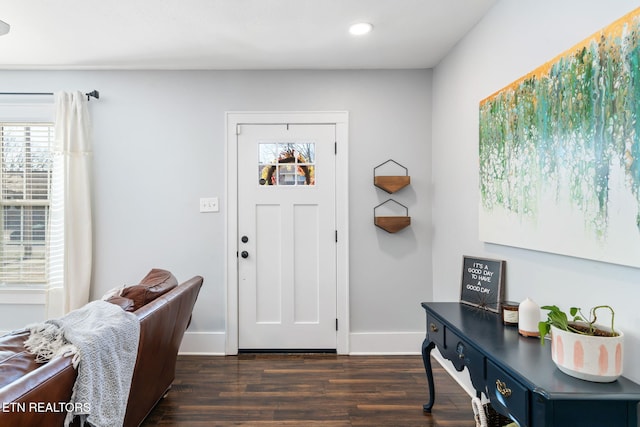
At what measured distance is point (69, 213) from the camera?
2.97 meters

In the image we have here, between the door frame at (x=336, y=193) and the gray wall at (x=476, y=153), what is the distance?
809mm

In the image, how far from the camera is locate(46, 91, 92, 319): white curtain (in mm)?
2965

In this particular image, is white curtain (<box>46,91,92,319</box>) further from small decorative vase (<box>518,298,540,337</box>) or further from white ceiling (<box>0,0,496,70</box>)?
small decorative vase (<box>518,298,540,337</box>)

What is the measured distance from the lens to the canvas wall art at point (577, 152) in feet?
3.94

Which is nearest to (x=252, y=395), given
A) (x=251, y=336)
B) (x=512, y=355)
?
(x=251, y=336)

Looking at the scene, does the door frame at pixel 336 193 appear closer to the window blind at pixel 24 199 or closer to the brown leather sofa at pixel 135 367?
the brown leather sofa at pixel 135 367

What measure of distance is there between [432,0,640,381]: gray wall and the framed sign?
0.05m

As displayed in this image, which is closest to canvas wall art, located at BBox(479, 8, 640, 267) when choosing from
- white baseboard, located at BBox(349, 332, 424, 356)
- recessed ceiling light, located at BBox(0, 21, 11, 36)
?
white baseboard, located at BBox(349, 332, 424, 356)

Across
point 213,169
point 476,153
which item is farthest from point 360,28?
point 213,169

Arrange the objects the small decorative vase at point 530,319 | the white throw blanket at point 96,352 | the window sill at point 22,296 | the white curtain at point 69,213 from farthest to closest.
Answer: the window sill at point 22,296, the white curtain at point 69,213, the small decorative vase at point 530,319, the white throw blanket at point 96,352

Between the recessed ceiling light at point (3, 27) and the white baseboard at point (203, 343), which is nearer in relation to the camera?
the recessed ceiling light at point (3, 27)

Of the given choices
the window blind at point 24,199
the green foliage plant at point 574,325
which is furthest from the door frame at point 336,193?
the green foliage plant at point 574,325

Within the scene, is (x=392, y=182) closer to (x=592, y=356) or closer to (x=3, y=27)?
(x=592, y=356)

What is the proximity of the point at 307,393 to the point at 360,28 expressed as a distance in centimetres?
260
